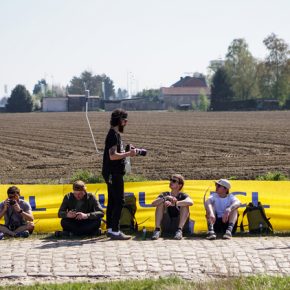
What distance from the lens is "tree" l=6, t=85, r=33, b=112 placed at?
114 meters

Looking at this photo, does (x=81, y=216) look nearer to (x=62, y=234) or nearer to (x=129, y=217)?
(x=62, y=234)

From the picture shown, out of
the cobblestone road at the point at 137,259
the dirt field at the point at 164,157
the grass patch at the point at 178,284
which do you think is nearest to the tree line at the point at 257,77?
the dirt field at the point at 164,157

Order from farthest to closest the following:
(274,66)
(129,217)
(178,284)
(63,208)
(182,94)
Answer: (182,94)
(274,66)
(129,217)
(63,208)
(178,284)

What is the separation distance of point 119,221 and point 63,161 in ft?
41.1

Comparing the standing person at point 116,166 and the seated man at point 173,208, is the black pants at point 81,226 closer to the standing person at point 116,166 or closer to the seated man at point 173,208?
the standing person at point 116,166

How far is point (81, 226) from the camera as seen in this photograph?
35.4ft

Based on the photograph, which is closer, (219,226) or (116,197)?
(116,197)

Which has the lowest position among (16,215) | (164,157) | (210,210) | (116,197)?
(164,157)

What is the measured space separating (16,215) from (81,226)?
3.30ft

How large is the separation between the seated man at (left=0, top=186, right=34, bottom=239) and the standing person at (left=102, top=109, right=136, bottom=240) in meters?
1.24

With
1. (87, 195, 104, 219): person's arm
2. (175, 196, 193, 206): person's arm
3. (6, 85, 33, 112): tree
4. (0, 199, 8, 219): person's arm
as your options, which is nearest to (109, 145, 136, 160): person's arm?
(87, 195, 104, 219): person's arm

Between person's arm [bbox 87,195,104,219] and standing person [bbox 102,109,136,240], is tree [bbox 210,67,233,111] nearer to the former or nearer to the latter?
person's arm [bbox 87,195,104,219]

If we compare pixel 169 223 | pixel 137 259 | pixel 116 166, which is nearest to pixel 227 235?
pixel 169 223

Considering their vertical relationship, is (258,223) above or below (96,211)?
below
